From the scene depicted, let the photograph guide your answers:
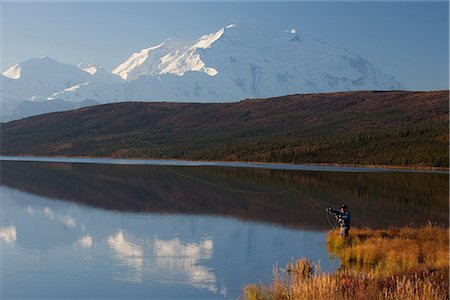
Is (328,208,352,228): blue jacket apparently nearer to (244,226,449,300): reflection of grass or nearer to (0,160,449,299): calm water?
(244,226,449,300): reflection of grass

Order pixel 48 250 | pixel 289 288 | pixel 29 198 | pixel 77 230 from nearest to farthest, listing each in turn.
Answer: pixel 289 288 < pixel 48 250 < pixel 77 230 < pixel 29 198

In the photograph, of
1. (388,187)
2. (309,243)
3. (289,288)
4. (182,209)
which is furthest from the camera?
(388,187)

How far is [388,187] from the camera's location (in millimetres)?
75500

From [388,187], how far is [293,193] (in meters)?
16.1

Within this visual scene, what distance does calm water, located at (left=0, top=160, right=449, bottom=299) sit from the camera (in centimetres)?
2542

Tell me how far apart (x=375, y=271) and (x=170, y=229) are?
19.7 m

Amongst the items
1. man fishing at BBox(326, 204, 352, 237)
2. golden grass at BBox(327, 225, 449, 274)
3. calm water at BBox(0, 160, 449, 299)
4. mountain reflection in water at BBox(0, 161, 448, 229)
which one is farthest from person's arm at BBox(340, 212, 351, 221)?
mountain reflection in water at BBox(0, 161, 448, 229)

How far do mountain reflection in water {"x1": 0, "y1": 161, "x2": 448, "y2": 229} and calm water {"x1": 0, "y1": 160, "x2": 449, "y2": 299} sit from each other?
4.1 inches

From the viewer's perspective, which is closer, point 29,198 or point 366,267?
point 366,267

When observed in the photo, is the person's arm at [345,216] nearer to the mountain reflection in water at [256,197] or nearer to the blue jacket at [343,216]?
the blue jacket at [343,216]

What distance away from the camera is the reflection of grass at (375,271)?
16.9 m

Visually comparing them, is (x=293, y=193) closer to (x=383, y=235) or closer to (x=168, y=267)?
(x=383, y=235)

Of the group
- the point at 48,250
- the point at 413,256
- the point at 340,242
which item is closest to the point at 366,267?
the point at 413,256

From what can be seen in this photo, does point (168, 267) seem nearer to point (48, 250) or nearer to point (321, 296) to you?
point (48, 250)
